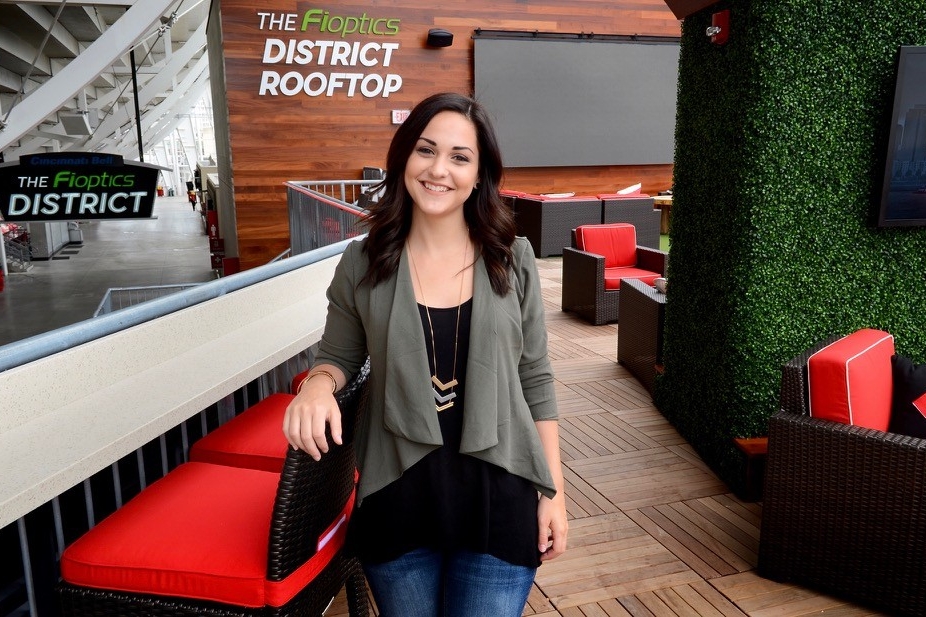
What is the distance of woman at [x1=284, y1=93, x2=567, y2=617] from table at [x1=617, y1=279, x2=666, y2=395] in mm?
2990

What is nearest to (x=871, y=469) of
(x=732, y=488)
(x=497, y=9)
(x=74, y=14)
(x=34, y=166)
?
(x=732, y=488)

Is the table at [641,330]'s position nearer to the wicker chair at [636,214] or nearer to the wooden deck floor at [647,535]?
the wooden deck floor at [647,535]

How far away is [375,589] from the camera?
126 centimetres

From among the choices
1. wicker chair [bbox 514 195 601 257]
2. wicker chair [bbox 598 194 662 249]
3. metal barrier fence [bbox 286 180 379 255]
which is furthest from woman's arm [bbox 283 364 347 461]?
wicker chair [bbox 598 194 662 249]

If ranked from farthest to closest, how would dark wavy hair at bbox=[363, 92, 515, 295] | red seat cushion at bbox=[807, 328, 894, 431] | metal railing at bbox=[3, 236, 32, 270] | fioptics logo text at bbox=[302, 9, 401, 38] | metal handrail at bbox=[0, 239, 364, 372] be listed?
metal railing at bbox=[3, 236, 32, 270], fioptics logo text at bbox=[302, 9, 401, 38], red seat cushion at bbox=[807, 328, 894, 431], metal handrail at bbox=[0, 239, 364, 372], dark wavy hair at bbox=[363, 92, 515, 295]

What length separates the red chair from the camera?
233 inches

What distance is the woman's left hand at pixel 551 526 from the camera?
1.24m

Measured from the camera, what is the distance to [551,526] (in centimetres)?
125

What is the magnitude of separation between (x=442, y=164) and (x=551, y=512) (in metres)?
0.63

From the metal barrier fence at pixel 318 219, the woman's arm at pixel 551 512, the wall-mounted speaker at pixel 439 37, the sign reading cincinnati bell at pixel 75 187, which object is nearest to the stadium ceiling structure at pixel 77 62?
the sign reading cincinnati bell at pixel 75 187

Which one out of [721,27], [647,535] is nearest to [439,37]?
[721,27]

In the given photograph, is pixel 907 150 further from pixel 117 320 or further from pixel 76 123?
pixel 76 123

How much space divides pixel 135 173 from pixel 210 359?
6344 mm

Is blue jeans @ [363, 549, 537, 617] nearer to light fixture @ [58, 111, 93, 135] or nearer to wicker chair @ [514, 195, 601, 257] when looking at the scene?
wicker chair @ [514, 195, 601, 257]
